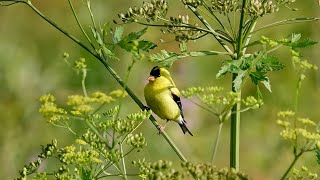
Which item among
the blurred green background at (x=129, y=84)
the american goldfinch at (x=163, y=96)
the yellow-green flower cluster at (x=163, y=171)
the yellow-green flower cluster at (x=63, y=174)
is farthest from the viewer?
the blurred green background at (x=129, y=84)

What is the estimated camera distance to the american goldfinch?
3834 millimetres

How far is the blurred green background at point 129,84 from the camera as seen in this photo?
252 inches

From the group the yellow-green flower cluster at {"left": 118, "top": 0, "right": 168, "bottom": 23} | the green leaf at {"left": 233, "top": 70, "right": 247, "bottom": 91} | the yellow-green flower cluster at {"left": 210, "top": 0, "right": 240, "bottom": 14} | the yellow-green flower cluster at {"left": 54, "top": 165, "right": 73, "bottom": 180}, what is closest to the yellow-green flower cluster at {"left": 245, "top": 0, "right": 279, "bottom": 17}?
the yellow-green flower cluster at {"left": 210, "top": 0, "right": 240, "bottom": 14}

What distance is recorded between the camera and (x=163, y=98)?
12.6 ft

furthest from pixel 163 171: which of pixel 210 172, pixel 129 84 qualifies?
pixel 129 84

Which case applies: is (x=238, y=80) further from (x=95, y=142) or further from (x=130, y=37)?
(x=95, y=142)

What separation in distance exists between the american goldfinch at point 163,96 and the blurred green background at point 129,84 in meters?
2.25

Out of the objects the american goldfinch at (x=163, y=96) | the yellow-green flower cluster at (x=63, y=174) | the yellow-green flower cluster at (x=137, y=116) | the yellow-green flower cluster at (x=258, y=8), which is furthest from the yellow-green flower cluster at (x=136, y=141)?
the american goldfinch at (x=163, y=96)

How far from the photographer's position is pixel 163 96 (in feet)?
12.6

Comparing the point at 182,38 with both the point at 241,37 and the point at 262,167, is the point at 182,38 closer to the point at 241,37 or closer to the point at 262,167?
the point at 241,37

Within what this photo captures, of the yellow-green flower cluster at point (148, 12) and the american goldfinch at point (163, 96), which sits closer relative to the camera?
the yellow-green flower cluster at point (148, 12)

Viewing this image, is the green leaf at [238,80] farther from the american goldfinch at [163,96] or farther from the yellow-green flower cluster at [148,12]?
the american goldfinch at [163,96]

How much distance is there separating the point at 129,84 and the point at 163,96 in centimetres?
349

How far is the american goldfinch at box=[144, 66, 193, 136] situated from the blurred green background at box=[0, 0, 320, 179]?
2.25m
